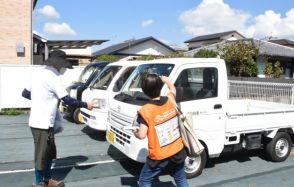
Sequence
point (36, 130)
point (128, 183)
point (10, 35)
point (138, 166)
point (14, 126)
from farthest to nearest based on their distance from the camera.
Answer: point (10, 35), point (14, 126), point (138, 166), point (128, 183), point (36, 130)

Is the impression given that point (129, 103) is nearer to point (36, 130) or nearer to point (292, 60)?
point (36, 130)

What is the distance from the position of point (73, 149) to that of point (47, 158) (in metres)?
2.80

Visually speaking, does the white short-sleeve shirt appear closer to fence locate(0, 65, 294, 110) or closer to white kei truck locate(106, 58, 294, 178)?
white kei truck locate(106, 58, 294, 178)

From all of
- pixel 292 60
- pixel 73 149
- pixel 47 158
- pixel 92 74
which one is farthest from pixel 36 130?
pixel 292 60

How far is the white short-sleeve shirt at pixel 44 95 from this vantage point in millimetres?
4586

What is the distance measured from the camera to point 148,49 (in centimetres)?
4078

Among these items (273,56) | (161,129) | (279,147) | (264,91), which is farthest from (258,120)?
(273,56)

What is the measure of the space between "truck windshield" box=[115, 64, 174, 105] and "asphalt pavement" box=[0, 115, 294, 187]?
1.27 meters

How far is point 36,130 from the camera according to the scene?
184 inches

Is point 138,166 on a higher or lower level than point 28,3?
lower

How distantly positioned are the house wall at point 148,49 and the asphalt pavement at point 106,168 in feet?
105

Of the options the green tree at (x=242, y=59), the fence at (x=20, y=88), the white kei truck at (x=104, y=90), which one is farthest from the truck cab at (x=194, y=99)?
the green tree at (x=242, y=59)

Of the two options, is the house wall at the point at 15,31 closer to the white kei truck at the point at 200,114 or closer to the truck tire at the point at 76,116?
the truck tire at the point at 76,116

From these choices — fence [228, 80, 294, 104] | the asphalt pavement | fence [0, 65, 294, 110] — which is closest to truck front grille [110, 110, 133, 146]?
the asphalt pavement
